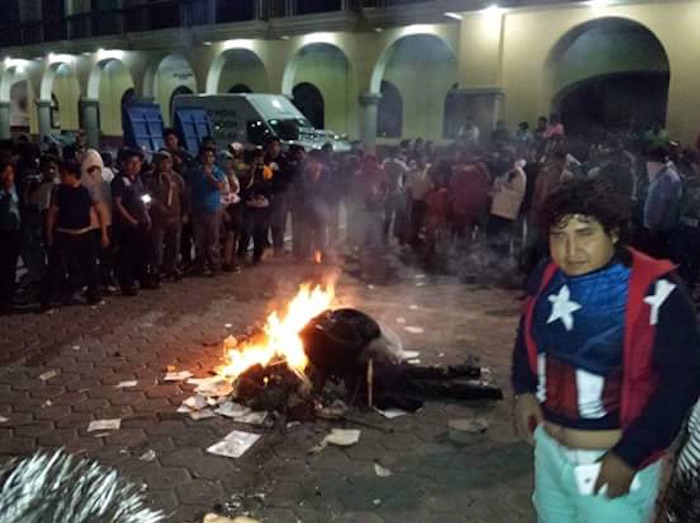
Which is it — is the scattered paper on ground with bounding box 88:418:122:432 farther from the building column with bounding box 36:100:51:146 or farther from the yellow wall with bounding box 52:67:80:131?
the yellow wall with bounding box 52:67:80:131

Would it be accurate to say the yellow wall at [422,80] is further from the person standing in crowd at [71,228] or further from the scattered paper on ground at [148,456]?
the scattered paper on ground at [148,456]

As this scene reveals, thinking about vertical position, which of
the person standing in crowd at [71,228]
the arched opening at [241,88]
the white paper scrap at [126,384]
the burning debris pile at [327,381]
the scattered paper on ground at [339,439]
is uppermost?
the arched opening at [241,88]

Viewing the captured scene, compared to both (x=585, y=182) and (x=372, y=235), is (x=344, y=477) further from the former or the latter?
(x=372, y=235)

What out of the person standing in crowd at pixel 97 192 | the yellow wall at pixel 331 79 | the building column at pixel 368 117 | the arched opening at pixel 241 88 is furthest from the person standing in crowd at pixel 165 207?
the arched opening at pixel 241 88

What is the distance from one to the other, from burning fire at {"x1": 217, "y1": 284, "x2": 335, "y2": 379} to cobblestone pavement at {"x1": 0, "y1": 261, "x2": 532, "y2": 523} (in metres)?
0.30

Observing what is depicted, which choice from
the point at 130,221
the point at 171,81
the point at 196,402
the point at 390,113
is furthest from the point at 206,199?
the point at 171,81

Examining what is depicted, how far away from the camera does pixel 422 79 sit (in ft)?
76.5

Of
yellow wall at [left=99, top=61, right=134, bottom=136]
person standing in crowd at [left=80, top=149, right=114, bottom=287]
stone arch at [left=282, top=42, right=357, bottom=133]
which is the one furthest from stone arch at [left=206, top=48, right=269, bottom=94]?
person standing in crowd at [left=80, top=149, right=114, bottom=287]

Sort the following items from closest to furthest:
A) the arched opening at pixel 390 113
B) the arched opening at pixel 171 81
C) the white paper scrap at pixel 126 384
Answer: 1. the white paper scrap at pixel 126 384
2. the arched opening at pixel 390 113
3. the arched opening at pixel 171 81

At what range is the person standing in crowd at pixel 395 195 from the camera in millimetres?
13781

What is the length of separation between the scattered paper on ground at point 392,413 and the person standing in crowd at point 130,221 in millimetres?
5198

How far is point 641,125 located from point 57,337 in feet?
52.5

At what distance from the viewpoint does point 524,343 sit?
8.99 ft

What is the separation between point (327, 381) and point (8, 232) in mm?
5059
